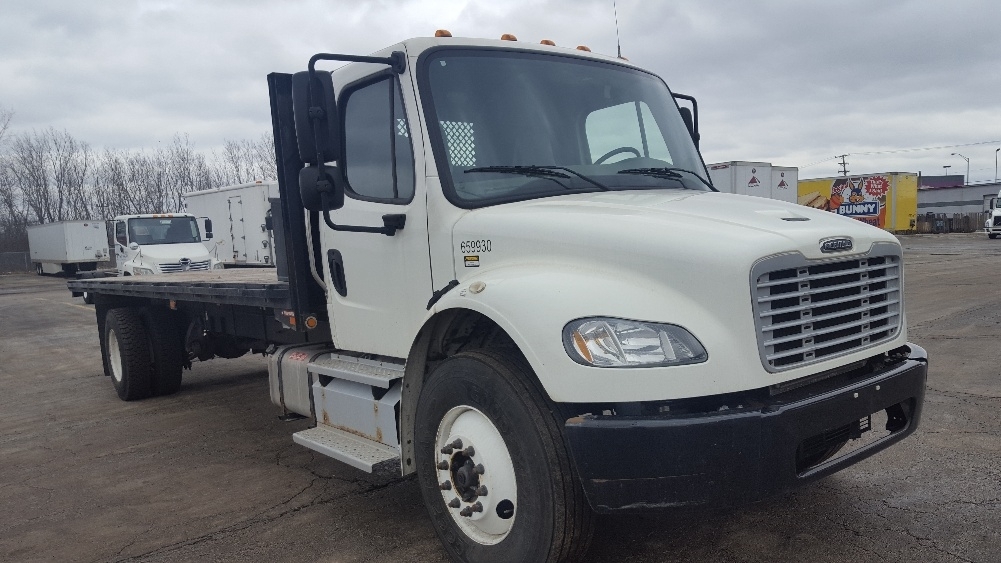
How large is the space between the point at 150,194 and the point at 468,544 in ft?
196

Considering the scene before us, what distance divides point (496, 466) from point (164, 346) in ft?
18.8

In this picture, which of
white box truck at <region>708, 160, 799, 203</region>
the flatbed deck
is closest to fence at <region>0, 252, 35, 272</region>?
white box truck at <region>708, 160, 799, 203</region>

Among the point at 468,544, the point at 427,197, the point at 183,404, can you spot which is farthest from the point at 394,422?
the point at 183,404

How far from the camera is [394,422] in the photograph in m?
3.87

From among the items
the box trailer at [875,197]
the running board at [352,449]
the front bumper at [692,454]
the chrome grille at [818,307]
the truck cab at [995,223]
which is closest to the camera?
the front bumper at [692,454]

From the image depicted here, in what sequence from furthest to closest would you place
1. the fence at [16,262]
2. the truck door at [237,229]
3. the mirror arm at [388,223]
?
the fence at [16,262], the truck door at [237,229], the mirror arm at [388,223]

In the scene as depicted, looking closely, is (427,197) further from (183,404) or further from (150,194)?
(150,194)

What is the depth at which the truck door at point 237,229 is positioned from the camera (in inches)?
920

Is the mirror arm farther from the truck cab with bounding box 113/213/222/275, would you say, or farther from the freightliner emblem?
the truck cab with bounding box 113/213/222/275

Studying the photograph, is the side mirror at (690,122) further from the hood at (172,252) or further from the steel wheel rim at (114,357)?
the hood at (172,252)

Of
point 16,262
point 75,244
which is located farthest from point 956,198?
point 16,262

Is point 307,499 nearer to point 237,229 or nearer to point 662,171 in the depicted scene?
point 662,171

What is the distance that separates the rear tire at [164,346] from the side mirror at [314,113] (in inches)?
189

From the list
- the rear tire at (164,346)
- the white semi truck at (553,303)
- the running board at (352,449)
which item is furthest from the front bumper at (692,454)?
the rear tire at (164,346)
